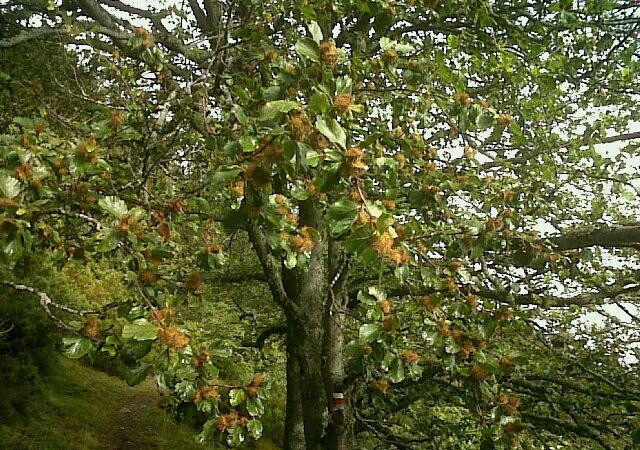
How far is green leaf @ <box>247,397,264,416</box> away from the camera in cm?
181

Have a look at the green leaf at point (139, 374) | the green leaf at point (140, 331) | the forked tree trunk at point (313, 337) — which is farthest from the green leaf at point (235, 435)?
the forked tree trunk at point (313, 337)

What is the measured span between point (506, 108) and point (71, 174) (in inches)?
124

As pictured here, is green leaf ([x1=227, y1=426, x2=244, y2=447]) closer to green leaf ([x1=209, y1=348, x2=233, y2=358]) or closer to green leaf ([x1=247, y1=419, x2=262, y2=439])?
green leaf ([x1=247, y1=419, x2=262, y2=439])

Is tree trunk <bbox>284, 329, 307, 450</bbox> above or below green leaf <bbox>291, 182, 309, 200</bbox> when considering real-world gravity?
below

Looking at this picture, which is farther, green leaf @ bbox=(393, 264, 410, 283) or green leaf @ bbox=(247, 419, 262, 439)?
green leaf @ bbox=(247, 419, 262, 439)

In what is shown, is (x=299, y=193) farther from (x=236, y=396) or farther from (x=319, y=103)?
(x=236, y=396)

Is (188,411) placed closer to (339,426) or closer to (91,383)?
(339,426)

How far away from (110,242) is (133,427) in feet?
20.0

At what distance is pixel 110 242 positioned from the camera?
5.03 ft

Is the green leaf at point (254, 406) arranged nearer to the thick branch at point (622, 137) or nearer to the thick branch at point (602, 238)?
the thick branch at point (602, 238)

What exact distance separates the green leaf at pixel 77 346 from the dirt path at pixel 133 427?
16.7ft

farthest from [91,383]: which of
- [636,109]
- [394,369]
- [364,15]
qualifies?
[636,109]

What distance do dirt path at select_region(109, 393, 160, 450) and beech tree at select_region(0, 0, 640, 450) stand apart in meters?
2.36

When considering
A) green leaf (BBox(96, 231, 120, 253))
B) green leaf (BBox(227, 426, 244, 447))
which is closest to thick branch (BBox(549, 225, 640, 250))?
green leaf (BBox(227, 426, 244, 447))
